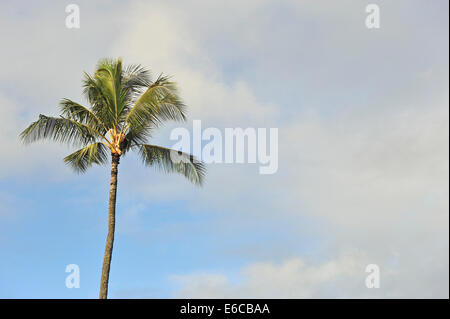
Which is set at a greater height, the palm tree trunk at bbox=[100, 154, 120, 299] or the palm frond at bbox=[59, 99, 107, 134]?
the palm frond at bbox=[59, 99, 107, 134]

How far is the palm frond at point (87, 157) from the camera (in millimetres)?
20797

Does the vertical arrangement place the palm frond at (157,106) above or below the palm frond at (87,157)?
above

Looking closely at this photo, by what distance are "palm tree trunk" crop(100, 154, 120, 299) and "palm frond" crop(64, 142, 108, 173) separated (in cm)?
90

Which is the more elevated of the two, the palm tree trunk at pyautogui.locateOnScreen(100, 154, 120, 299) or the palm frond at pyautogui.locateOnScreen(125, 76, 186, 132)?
the palm frond at pyautogui.locateOnScreen(125, 76, 186, 132)

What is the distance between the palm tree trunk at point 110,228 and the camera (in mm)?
18716

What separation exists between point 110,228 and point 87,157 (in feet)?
11.7

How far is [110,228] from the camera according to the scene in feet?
64.7

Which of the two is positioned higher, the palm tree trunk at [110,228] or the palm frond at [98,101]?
the palm frond at [98,101]

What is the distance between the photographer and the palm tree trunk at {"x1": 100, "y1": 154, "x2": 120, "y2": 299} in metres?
18.7

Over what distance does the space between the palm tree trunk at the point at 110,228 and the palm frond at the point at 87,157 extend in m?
0.90

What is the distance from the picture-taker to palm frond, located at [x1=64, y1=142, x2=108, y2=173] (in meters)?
20.8

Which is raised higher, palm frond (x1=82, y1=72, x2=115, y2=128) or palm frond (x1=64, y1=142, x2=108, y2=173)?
palm frond (x1=82, y1=72, x2=115, y2=128)
